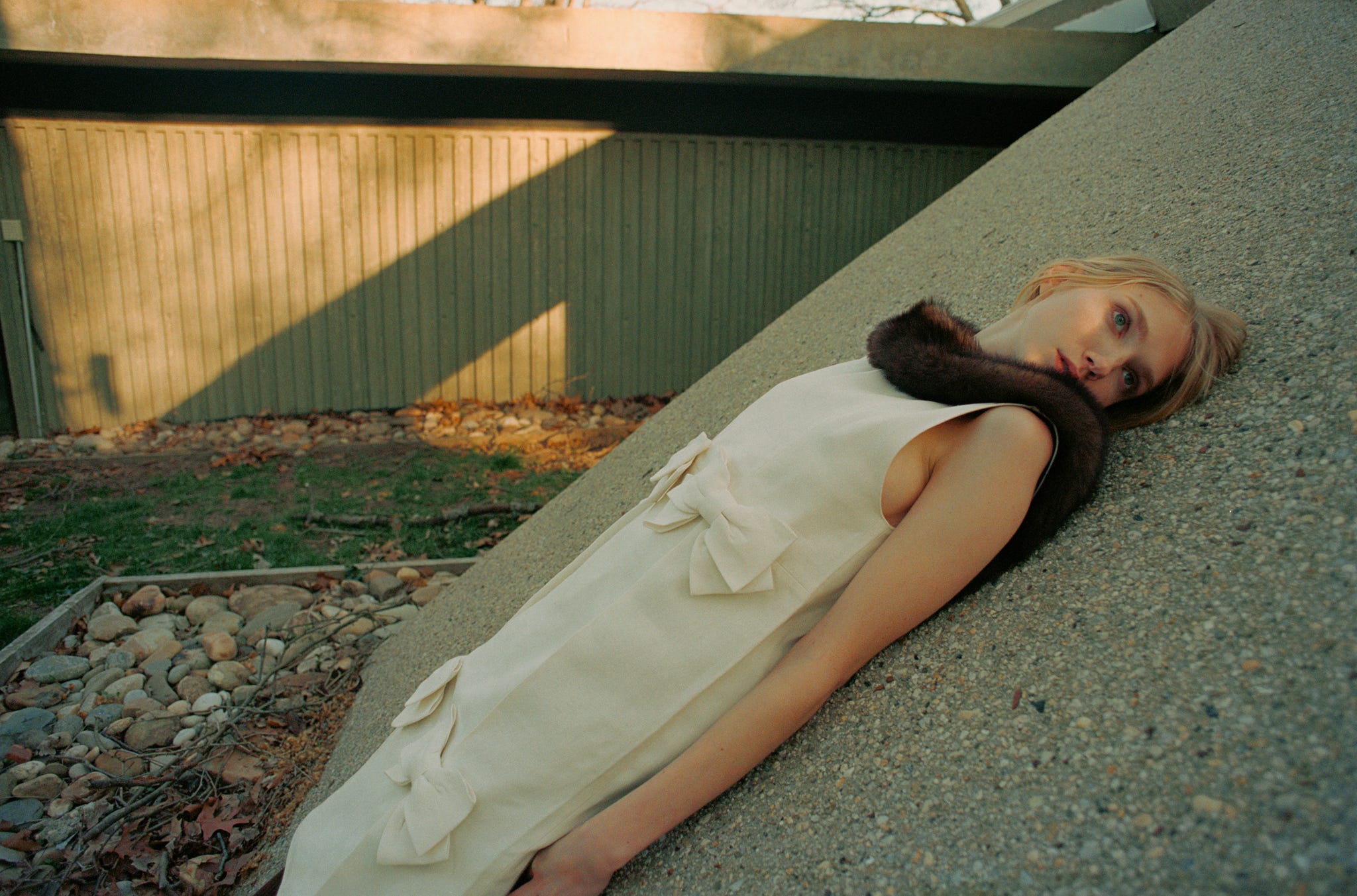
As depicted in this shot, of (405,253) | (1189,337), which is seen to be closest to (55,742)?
(1189,337)

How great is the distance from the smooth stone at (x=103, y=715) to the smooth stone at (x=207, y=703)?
0.25 meters

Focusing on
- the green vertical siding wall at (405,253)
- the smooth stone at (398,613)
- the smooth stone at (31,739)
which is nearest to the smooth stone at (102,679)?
the smooth stone at (31,739)

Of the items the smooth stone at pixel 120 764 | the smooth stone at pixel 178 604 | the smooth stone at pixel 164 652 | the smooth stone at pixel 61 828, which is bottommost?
the smooth stone at pixel 178 604

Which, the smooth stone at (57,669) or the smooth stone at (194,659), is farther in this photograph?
the smooth stone at (194,659)

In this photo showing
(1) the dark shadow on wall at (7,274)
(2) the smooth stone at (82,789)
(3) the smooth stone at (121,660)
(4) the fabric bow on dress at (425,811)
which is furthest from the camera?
(1) the dark shadow on wall at (7,274)

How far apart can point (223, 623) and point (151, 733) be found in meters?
0.74

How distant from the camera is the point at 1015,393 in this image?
1.31 m

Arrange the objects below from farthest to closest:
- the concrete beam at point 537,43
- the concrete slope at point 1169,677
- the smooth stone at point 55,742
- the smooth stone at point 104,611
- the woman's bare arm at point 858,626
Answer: the concrete beam at point 537,43 < the smooth stone at point 104,611 < the smooth stone at point 55,742 < the woman's bare arm at point 858,626 < the concrete slope at point 1169,677

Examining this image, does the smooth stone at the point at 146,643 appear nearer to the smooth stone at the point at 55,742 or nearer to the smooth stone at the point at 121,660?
the smooth stone at the point at 121,660

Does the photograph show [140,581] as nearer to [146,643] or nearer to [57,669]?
[146,643]

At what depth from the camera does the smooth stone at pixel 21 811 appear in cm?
242

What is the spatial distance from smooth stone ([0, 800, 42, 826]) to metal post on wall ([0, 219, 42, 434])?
5912 mm

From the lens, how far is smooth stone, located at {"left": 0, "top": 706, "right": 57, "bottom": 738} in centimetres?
281

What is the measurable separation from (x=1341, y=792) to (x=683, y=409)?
2.55 m
